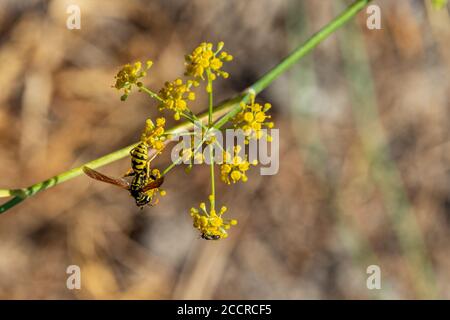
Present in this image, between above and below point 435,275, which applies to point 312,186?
above

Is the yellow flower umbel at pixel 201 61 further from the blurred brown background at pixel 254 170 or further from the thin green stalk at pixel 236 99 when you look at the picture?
the blurred brown background at pixel 254 170

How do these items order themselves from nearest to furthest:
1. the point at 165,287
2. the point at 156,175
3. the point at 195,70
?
the point at 195,70
the point at 156,175
the point at 165,287

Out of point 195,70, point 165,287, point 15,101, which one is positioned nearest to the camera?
Result: point 195,70

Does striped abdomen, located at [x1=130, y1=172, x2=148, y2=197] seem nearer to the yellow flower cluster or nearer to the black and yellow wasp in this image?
the black and yellow wasp

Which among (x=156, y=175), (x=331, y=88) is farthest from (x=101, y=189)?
(x=331, y=88)

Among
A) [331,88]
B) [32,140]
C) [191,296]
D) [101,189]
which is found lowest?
[191,296]

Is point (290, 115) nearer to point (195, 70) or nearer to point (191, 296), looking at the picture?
point (191, 296)

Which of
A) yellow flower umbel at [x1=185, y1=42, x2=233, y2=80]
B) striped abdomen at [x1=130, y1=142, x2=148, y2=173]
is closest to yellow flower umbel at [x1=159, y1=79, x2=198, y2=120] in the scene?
yellow flower umbel at [x1=185, y1=42, x2=233, y2=80]
